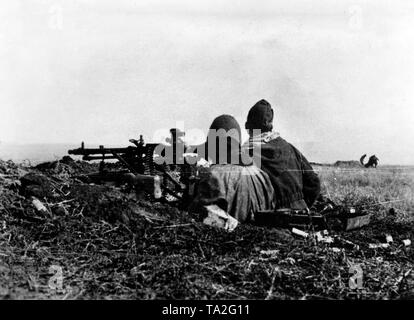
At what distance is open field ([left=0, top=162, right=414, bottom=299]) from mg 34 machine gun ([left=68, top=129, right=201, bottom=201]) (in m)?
0.81

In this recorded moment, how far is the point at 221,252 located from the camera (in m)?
6.67

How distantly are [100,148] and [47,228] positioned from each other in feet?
8.78

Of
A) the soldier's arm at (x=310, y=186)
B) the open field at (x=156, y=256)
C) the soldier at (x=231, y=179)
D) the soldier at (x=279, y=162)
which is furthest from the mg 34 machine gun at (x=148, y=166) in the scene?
the soldier's arm at (x=310, y=186)

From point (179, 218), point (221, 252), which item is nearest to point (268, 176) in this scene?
point (179, 218)

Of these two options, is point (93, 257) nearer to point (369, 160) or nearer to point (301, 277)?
point (301, 277)

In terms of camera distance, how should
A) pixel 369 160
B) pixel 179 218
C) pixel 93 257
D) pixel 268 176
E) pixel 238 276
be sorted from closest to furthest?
pixel 238 276, pixel 93 257, pixel 179 218, pixel 268 176, pixel 369 160

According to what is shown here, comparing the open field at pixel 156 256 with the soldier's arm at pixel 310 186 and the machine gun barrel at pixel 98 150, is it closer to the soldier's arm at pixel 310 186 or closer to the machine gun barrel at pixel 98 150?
the machine gun barrel at pixel 98 150

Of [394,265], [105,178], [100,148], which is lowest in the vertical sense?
[394,265]

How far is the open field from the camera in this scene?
5.46 metres

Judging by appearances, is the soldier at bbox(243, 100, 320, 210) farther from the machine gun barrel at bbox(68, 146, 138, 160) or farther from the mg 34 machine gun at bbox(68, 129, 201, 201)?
the machine gun barrel at bbox(68, 146, 138, 160)

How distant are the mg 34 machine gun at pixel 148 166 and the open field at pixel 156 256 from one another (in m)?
0.81

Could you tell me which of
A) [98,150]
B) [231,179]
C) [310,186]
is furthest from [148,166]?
[310,186]

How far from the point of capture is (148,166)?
952cm
